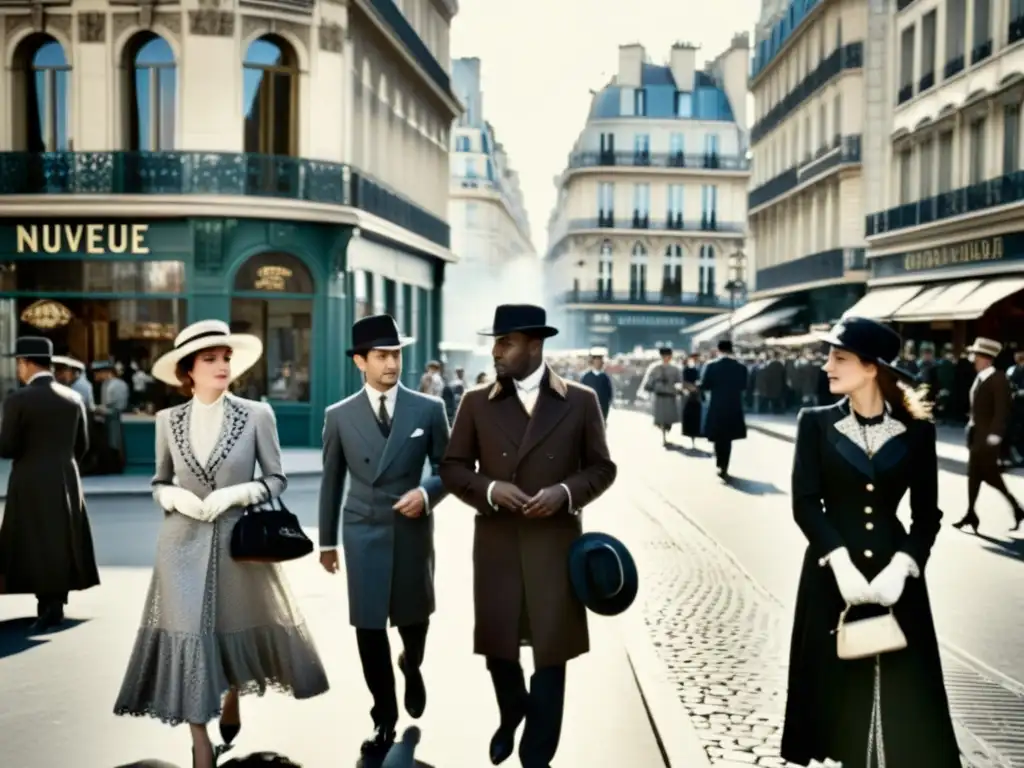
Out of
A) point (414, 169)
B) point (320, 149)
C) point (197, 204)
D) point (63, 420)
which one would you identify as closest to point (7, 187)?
point (197, 204)

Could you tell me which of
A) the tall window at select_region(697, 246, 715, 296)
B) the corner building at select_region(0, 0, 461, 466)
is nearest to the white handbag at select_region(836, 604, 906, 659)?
the corner building at select_region(0, 0, 461, 466)

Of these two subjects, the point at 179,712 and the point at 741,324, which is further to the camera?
the point at 741,324

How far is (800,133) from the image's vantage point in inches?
2031

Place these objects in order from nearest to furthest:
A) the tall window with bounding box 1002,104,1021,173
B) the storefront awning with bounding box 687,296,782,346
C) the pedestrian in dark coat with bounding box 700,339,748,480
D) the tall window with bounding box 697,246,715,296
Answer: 1. the pedestrian in dark coat with bounding box 700,339,748,480
2. the tall window with bounding box 1002,104,1021,173
3. the storefront awning with bounding box 687,296,782,346
4. the tall window with bounding box 697,246,715,296

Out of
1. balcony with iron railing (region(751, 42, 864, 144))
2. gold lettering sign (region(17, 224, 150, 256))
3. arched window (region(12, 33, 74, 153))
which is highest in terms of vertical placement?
balcony with iron railing (region(751, 42, 864, 144))

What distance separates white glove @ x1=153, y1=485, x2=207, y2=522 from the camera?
571 centimetres

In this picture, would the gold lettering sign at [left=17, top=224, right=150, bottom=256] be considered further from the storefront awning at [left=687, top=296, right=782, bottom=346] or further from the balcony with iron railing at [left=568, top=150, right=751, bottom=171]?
the balcony with iron railing at [left=568, top=150, right=751, bottom=171]

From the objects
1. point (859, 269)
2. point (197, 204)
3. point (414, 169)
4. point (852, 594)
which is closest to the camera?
point (852, 594)

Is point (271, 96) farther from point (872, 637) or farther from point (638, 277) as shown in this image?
point (638, 277)

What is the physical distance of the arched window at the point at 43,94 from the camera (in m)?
24.2

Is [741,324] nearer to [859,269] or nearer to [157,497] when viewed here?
[859,269]

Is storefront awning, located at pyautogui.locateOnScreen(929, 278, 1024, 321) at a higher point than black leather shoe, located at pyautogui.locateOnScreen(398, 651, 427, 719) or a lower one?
higher

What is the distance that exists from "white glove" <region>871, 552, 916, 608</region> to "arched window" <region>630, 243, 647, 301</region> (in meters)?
72.8

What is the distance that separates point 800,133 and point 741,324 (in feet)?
25.6
